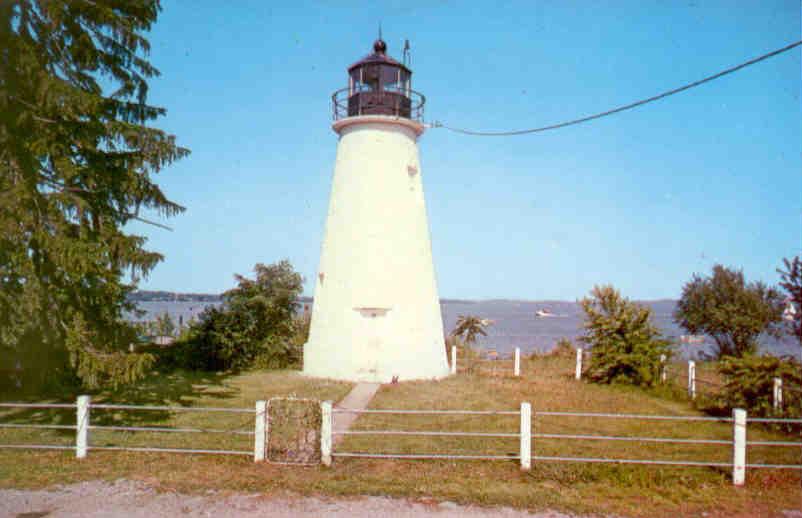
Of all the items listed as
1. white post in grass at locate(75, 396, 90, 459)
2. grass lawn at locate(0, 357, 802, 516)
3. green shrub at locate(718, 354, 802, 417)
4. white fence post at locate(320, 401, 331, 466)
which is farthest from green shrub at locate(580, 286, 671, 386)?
white post in grass at locate(75, 396, 90, 459)

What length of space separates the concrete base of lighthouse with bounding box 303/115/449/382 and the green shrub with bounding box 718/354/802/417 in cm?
802

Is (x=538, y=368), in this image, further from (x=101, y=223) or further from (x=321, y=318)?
(x=101, y=223)

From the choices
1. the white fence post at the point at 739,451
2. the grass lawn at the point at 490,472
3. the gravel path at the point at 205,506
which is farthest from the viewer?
the white fence post at the point at 739,451

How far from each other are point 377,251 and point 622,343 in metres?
7.89

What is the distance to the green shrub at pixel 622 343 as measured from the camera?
16.7m

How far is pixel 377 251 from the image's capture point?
55.0 feet

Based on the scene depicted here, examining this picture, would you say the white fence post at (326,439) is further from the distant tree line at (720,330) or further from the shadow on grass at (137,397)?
the distant tree line at (720,330)

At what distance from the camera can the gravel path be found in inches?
253

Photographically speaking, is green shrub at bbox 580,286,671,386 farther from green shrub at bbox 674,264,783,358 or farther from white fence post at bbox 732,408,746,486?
green shrub at bbox 674,264,783,358

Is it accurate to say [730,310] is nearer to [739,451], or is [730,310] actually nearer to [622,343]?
[622,343]

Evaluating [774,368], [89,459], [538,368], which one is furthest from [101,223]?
[538,368]

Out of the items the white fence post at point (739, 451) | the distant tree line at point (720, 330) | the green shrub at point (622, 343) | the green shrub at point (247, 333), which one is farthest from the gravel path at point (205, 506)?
the green shrub at point (247, 333)

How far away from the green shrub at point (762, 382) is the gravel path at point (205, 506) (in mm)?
7645

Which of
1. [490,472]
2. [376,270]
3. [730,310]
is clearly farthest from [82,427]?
[730,310]
